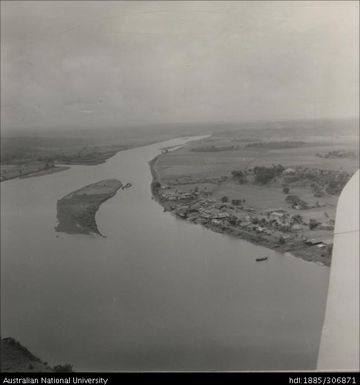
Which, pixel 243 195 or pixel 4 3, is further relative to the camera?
pixel 243 195

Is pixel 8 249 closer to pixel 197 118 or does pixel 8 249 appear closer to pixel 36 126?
pixel 36 126

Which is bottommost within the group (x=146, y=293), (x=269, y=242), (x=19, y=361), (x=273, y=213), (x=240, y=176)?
(x=19, y=361)

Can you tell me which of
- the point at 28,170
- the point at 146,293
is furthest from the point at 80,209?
the point at 146,293

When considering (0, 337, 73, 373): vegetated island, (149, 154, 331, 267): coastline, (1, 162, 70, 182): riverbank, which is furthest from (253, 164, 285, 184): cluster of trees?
(0, 337, 73, 373): vegetated island

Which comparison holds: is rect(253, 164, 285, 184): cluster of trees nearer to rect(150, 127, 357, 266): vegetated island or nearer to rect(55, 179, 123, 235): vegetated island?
rect(150, 127, 357, 266): vegetated island

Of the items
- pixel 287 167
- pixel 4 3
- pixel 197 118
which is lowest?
pixel 287 167

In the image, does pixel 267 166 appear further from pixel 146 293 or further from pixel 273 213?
pixel 146 293
